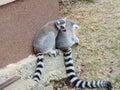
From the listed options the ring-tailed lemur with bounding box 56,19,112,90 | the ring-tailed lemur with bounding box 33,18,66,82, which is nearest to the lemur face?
the ring-tailed lemur with bounding box 33,18,66,82

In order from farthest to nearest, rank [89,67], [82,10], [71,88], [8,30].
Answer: [82,10] → [89,67] → [71,88] → [8,30]

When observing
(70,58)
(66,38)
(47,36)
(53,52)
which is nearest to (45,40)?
(47,36)

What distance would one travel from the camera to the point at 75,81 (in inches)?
182

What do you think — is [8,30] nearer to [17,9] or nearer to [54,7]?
[17,9]

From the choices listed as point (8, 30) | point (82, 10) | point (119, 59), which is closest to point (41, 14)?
point (8, 30)

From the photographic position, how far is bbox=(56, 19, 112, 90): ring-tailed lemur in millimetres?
4523

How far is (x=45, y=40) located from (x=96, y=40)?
1.46m

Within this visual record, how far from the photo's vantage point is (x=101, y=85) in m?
4.50

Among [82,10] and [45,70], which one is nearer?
[45,70]

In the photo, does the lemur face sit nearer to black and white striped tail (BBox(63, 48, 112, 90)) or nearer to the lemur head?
the lemur head

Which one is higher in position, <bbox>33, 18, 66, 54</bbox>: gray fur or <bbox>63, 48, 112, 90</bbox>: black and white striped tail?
<bbox>33, 18, 66, 54</bbox>: gray fur

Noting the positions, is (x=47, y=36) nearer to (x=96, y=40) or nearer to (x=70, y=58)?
(x=70, y=58)

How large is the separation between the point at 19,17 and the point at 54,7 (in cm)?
62

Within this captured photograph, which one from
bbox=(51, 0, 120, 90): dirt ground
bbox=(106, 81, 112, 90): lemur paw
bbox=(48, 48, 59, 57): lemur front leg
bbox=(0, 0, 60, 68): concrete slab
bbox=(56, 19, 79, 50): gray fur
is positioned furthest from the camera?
bbox=(51, 0, 120, 90): dirt ground
